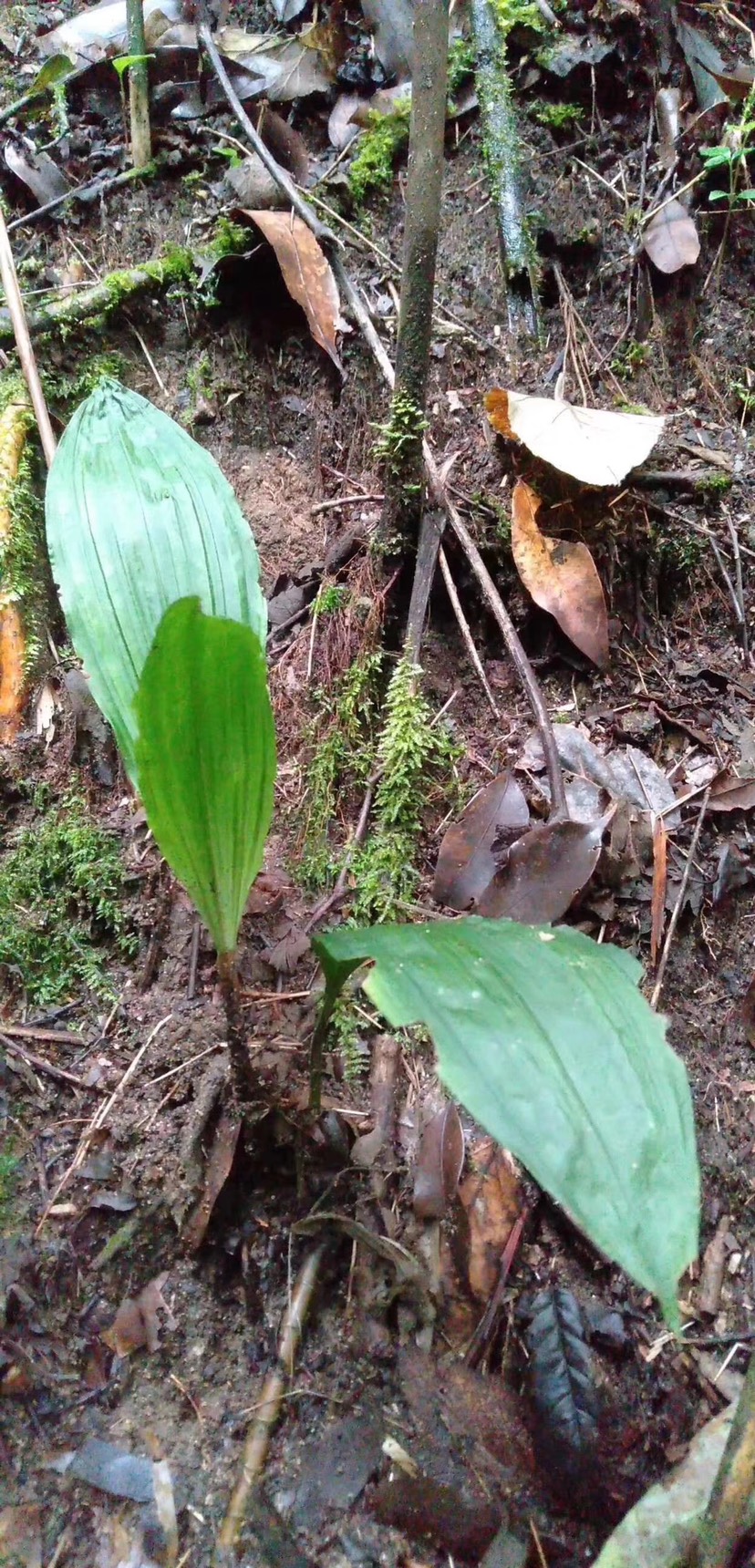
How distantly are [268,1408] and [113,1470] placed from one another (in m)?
0.17

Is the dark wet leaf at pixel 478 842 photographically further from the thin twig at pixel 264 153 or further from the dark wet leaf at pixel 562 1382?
the thin twig at pixel 264 153

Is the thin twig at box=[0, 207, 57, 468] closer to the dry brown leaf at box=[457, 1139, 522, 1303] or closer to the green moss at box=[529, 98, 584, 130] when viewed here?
the green moss at box=[529, 98, 584, 130]

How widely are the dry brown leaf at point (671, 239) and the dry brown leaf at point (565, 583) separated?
67 cm

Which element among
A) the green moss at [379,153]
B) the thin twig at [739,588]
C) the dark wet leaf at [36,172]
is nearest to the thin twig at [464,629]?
the thin twig at [739,588]

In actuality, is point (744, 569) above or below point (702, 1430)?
above

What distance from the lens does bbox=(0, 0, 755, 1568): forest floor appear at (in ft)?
3.05

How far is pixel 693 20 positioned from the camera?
186 centimetres

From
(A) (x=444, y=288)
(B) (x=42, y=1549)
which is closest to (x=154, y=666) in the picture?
(B) (x=42, y=1549)

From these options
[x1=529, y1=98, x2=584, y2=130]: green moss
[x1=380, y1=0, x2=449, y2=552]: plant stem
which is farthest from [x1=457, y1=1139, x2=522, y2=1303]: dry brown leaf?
[x1=529, y1=98, x2=584, y2=130]: green moss

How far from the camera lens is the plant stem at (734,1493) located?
0.68 meters

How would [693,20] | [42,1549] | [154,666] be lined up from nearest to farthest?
[154,666], [42,1549], [693,20]

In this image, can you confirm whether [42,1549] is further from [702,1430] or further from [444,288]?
[444,288]

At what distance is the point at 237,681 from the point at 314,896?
2.04 feet

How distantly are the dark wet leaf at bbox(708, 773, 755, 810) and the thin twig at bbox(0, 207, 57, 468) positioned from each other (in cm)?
126
